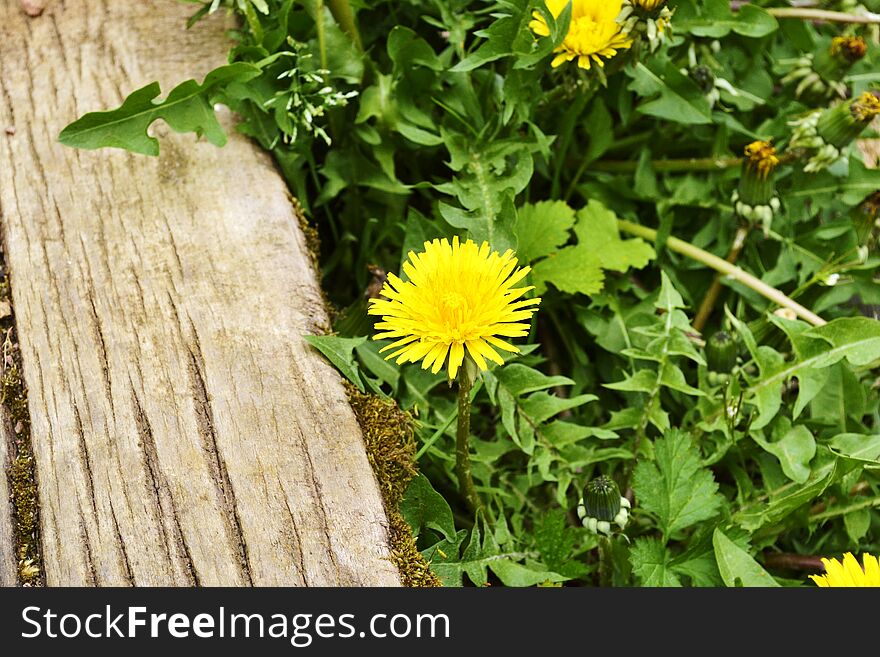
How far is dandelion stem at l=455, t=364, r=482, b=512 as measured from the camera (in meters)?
1.90

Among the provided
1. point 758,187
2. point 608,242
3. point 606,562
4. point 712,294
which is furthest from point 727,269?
point 606,562

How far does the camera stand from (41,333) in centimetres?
207

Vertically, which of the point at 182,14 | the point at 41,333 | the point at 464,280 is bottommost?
the point at 41,333

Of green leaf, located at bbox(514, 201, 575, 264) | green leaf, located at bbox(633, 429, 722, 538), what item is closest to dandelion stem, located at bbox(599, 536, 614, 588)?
green leaf, located at bbox(633, 429, 722, 538)

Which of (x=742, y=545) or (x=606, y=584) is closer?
(x=742, y=545)

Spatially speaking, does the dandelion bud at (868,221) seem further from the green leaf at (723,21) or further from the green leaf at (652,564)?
the green leaf at (652,564)

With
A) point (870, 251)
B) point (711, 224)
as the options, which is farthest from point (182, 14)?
point (870, 251)

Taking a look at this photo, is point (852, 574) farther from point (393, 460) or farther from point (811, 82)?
point (811, 82)

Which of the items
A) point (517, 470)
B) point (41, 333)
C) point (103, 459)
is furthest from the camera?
point (517, 470)

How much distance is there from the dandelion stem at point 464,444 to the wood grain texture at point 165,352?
24 centimetres

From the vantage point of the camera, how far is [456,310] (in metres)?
1.75

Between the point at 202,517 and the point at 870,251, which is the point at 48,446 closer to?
the point at 202,517

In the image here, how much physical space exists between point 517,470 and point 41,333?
133cm
